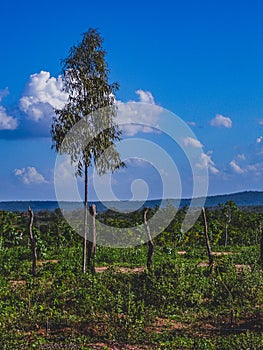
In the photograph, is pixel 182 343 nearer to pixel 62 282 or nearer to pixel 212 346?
pixel 212 346

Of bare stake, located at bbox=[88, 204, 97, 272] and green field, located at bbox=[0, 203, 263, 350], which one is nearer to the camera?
green field, located at bbox=[0, 203, 263, 350]

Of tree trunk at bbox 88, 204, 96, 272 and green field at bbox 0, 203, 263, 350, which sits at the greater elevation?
tree trunk at bbox 88, 204, 96, 272

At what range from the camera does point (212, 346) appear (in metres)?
8.14

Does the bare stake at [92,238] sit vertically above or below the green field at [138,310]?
Answer: above

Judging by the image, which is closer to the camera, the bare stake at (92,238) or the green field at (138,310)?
the green field at (138,310)

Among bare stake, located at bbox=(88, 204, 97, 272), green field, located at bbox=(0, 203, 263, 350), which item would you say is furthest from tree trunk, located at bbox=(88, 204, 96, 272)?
green field, located at bbox=(0, 203, 263, 350)

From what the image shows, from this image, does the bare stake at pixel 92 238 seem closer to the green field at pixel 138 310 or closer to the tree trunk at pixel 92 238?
the tree trunk at pixel 92 238

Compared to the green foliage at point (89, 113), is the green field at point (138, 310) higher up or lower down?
lower down

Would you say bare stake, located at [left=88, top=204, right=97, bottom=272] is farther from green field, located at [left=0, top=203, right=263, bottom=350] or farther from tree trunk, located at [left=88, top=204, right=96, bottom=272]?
green field, located at [left=0, top=203, right=263, bottom=350]

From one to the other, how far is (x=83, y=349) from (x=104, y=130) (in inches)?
255

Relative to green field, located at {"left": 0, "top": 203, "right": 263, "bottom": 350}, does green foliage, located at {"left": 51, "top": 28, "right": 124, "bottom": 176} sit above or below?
above

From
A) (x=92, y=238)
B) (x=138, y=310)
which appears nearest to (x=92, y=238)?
(x=92, y=238)

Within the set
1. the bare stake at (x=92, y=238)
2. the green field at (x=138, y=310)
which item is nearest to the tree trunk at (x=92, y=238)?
the bare stake at (x=92, y=238)

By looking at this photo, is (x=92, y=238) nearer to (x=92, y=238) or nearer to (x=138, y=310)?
(x=92, y=238)
